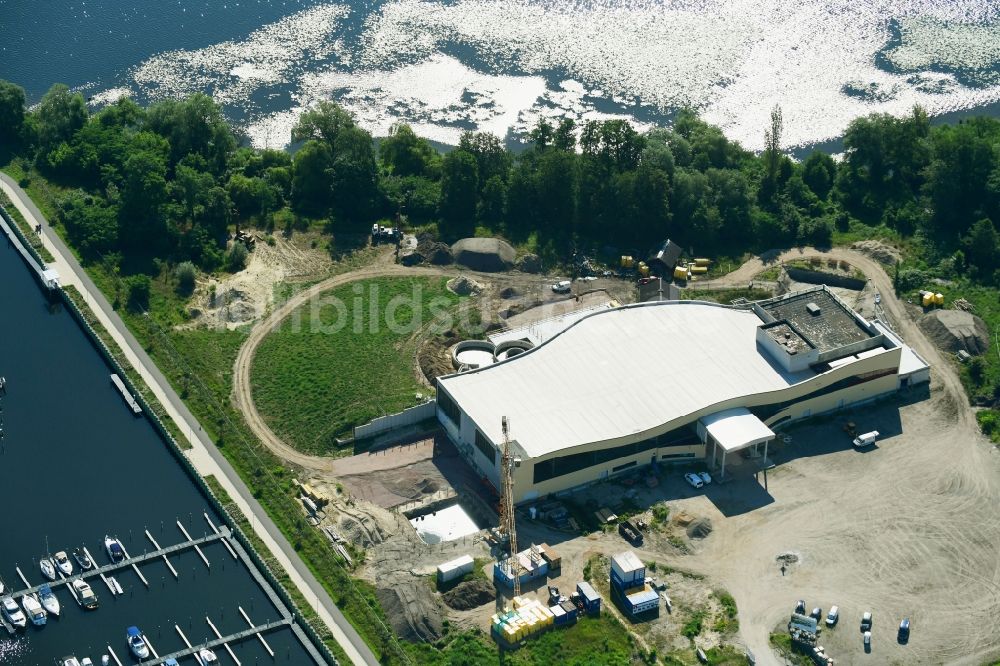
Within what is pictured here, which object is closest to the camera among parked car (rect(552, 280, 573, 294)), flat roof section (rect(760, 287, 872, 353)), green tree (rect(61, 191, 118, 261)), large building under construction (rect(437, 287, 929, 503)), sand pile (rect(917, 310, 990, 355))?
large building under construction (rect(437, 287, 929, 503))

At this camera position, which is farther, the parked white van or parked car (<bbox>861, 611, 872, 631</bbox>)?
the parked white van

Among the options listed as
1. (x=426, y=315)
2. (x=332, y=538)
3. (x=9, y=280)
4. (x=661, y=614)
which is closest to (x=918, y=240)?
(x=426, y=315)

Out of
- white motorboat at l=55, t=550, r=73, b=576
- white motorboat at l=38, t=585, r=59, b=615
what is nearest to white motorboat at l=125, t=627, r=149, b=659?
white motorboat at l=38, t=585, r=59, b=615

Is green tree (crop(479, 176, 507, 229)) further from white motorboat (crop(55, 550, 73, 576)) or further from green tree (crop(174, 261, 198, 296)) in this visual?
white motorboat (crop(55, 550, 73, 576))

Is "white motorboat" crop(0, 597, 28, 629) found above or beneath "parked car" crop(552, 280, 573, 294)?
beneath

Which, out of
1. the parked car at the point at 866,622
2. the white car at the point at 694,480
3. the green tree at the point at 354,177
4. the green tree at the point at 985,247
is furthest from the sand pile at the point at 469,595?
the green tree at the point at 985,247
